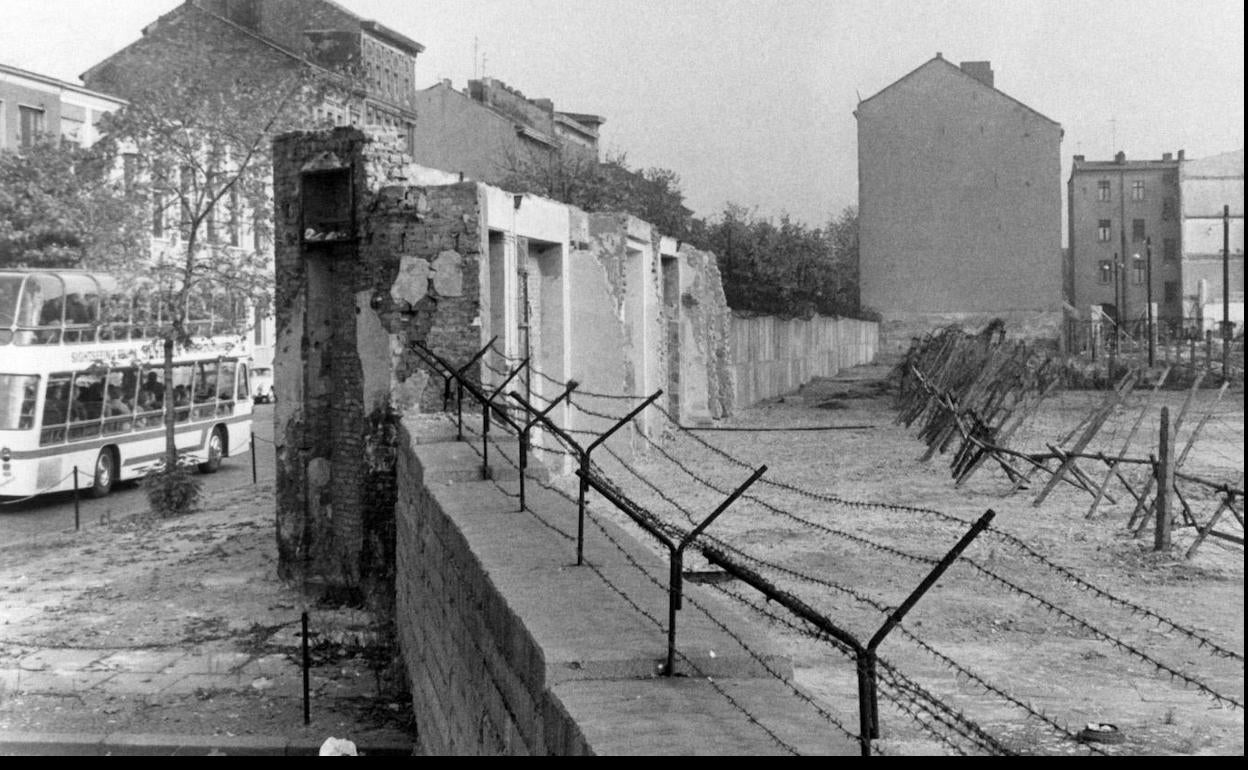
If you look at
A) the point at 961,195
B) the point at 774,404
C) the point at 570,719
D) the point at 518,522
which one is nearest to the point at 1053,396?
the point at 774,404

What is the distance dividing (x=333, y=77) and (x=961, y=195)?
102 feet

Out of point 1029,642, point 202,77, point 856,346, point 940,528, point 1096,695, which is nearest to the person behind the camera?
point 1096,695

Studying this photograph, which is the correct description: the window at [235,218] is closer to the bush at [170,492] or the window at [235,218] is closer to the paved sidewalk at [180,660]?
the bush at [170,492]

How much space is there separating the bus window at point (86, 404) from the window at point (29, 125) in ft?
26.1

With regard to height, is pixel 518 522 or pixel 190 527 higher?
pixel 518 522

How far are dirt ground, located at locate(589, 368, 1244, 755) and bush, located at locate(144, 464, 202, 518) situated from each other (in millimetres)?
5886

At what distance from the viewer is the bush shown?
63.5ft

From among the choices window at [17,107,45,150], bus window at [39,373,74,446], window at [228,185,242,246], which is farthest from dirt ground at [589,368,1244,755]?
window at [17,107,45,150]

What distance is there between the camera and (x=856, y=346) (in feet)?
175

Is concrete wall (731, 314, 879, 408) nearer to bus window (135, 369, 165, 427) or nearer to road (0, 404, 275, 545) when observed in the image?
road (0, 404, 275, 545)

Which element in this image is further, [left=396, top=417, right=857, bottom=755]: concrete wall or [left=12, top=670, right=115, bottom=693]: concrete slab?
[left=12, top=670, right=115, bottom=693]: concrete slab

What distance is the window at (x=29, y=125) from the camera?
27484 millimetres

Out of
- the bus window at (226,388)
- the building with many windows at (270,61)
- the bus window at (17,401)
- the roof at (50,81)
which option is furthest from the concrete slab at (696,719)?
the roof at (50,81)

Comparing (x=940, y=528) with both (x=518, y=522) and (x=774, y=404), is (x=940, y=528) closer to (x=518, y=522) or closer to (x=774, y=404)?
(x=518, y=522)
